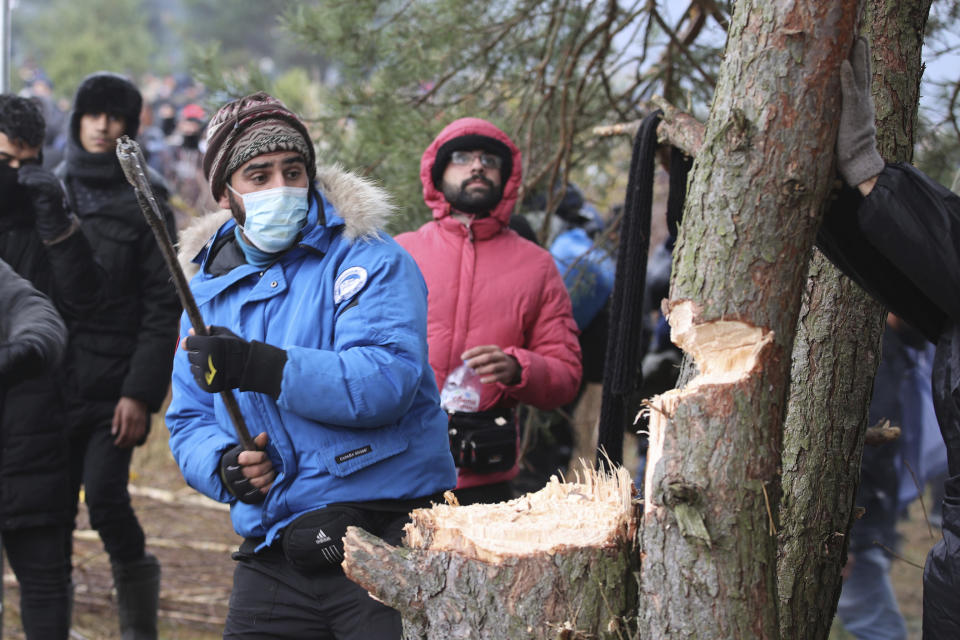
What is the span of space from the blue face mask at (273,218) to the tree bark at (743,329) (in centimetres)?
105

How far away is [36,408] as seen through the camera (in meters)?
3.54

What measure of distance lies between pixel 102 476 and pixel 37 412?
0.42m

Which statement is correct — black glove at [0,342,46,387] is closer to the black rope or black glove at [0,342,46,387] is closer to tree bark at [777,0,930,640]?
the black rope

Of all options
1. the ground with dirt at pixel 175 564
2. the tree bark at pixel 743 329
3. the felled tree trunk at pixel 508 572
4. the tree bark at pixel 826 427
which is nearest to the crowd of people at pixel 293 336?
the tree bark at pixel 743 329

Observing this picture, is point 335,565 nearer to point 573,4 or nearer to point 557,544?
point 557,544

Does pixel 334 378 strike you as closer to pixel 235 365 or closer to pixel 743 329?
pixel 235 365

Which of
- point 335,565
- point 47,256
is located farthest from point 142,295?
point 335,565

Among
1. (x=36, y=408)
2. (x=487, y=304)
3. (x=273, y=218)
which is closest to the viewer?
(x=273, y=218)

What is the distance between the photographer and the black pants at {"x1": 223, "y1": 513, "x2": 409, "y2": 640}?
2217 millimetres

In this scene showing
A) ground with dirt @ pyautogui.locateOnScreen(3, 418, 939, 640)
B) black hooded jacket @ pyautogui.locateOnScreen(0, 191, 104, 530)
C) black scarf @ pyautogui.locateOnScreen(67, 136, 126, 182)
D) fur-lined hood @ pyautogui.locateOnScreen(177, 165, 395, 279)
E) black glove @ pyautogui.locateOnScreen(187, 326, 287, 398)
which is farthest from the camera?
ground with dirt @ pyautogui.locateOnScreen(3, 418, 939, 640)

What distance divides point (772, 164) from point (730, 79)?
19 cm

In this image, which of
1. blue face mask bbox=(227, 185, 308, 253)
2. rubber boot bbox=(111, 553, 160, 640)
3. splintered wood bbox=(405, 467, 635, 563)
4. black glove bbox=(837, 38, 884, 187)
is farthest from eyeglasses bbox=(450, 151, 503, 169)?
rubber boot bbox=(111, 553, 160, 640)

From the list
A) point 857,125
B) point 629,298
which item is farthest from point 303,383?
point 857,125

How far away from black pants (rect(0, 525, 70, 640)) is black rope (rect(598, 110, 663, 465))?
2.28 meters
